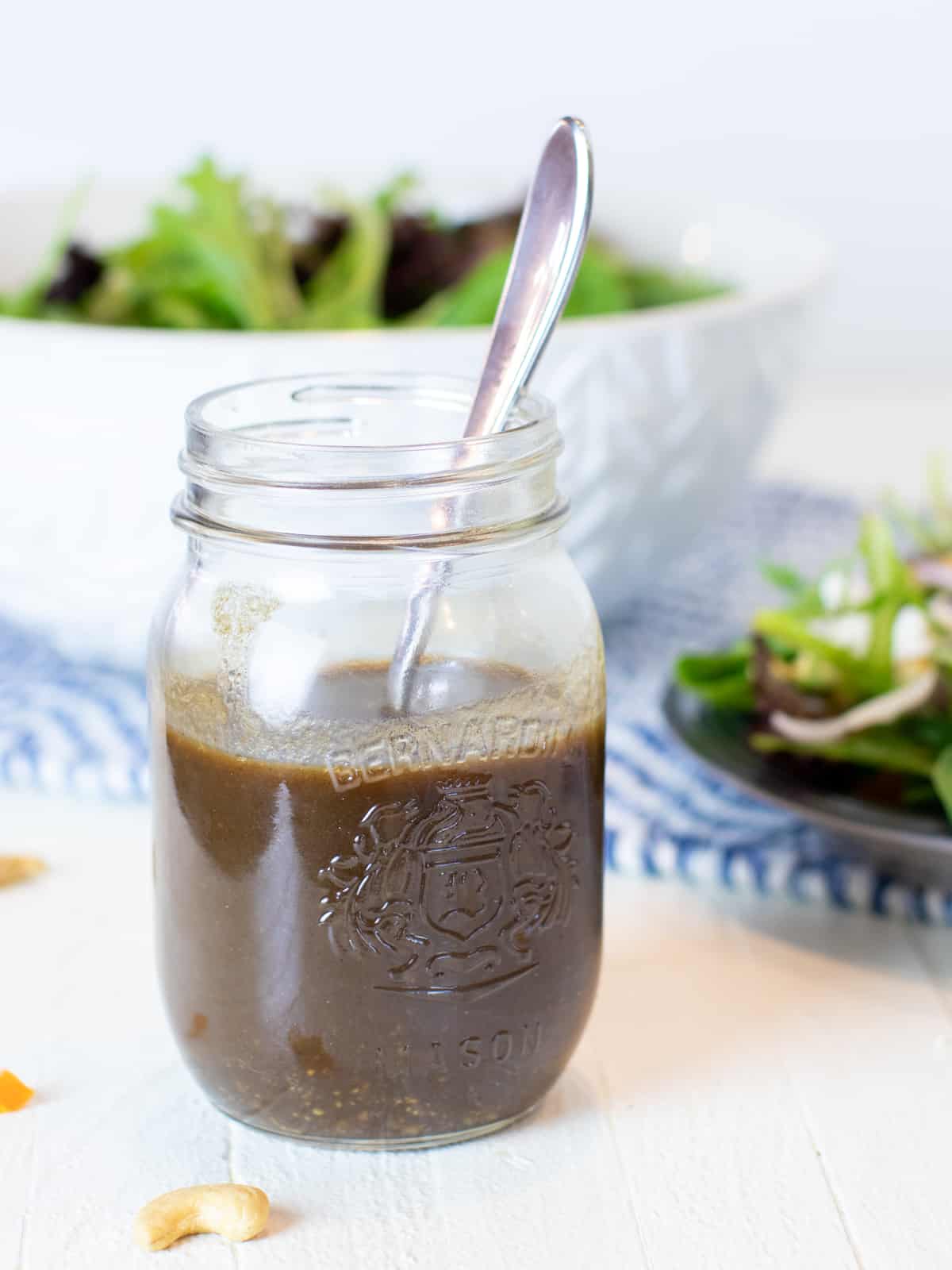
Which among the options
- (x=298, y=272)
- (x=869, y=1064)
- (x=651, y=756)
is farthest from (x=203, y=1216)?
(x=298, y=272)

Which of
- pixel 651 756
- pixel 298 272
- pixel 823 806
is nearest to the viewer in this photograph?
pixel 823 806

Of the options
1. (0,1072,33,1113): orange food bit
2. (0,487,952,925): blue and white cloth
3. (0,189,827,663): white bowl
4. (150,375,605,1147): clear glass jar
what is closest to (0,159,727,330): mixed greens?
(0,189,827,663): white bowl

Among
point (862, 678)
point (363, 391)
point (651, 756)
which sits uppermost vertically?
point (363, 391)

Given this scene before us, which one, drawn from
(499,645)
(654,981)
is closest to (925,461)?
(654,981)

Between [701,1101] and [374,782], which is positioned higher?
[374,782]

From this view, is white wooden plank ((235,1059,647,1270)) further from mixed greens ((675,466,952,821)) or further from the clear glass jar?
mixed greens ((675,466,952,821))

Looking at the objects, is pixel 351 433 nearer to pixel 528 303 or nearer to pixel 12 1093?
pixel 528 303

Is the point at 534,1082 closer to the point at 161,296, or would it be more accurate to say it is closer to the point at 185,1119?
the point at 185,1119
